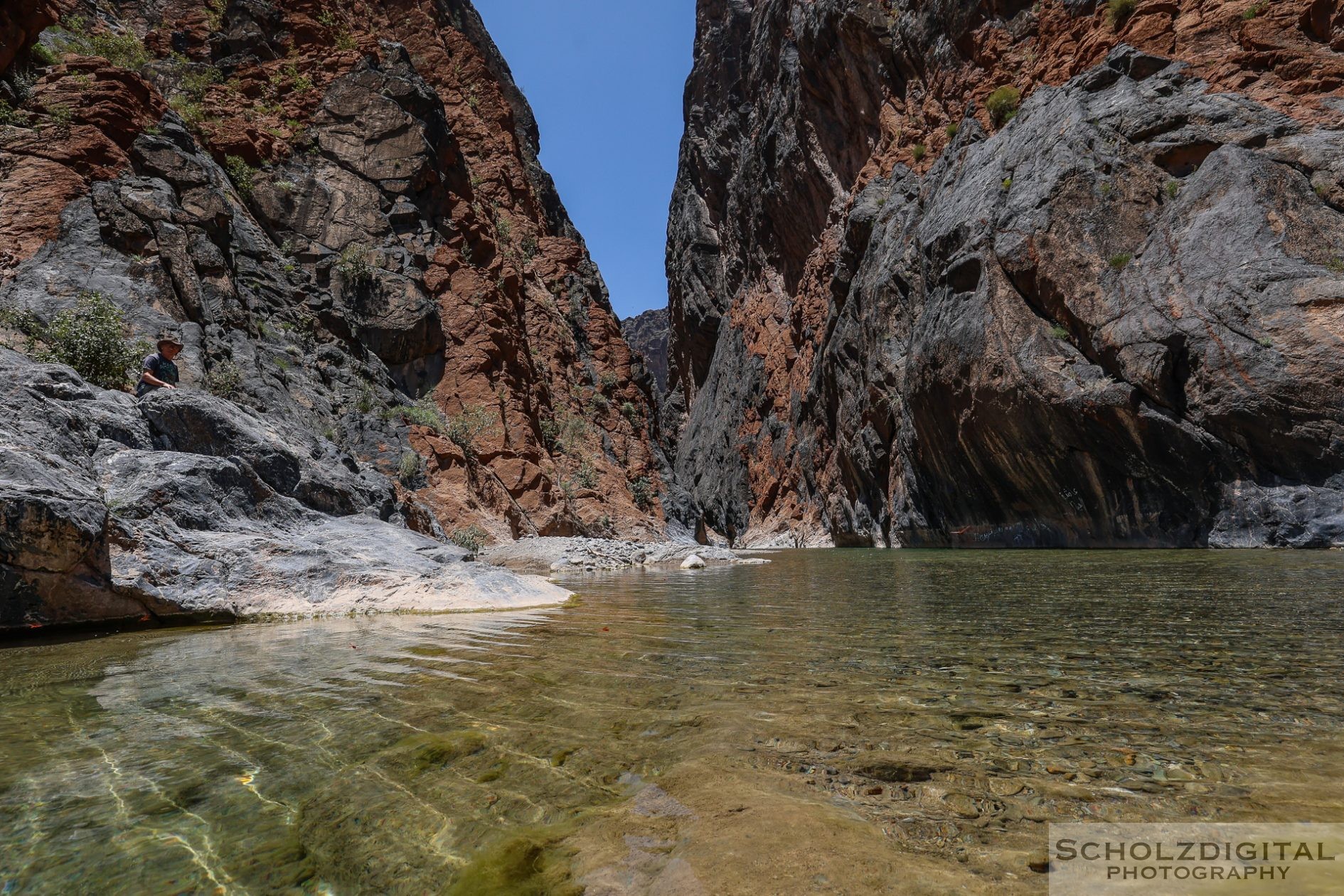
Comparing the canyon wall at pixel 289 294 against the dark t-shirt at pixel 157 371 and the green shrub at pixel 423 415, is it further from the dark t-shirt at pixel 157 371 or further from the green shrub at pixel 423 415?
the dark t-shirt at pixel 157 371

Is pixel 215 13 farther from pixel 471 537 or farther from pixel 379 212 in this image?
pixel 471 537

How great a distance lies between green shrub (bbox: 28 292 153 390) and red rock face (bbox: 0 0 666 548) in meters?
3.92

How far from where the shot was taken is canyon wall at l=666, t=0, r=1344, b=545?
15.5 metres

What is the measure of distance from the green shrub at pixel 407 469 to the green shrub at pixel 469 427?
7.85 feet

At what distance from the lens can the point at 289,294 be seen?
19.9 meters

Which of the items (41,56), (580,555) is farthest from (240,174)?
(580,555)

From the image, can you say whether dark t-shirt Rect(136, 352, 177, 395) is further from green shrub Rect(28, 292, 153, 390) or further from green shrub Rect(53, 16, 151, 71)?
green shrub Rect(53, 16, 151, 71)

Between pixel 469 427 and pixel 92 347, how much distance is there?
489 inches

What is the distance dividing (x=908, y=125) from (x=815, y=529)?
22178mm

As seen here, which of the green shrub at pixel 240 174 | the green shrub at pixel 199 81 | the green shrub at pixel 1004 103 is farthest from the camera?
the green shrub at pixel 1004 103

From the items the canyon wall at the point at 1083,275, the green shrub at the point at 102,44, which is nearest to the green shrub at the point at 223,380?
the green shrub at the point at 102,44

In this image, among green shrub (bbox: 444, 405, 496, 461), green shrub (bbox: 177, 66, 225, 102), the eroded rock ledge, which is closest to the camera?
the eroded rock ledge

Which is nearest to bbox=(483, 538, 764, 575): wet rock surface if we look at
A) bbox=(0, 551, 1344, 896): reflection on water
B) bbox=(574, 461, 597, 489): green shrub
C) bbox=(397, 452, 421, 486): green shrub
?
bbox=(397, 452, 421, 486): green shrub

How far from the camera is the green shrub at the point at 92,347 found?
9.82m
